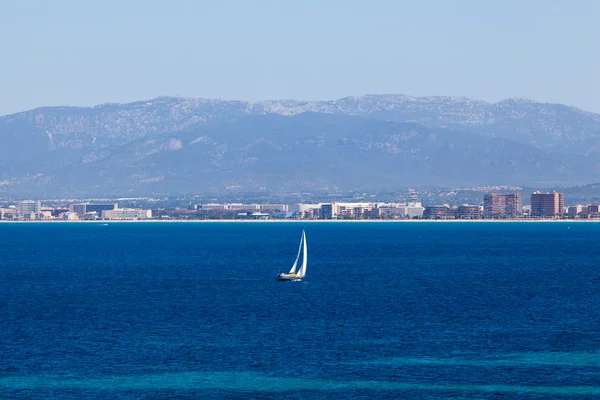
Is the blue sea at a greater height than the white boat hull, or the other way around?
the white boat hull

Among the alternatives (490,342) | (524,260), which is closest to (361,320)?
(490,342)

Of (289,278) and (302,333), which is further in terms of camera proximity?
(289,278)

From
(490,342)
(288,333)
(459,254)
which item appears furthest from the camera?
(459,254)

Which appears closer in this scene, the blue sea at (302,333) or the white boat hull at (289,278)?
the blue sea at (302,333)

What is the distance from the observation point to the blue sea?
51.8m

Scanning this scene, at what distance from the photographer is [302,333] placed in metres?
66.8

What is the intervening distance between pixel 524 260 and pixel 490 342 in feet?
258

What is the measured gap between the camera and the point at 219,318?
74.3m

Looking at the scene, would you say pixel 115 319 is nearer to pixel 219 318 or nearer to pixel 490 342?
pixel 219 318

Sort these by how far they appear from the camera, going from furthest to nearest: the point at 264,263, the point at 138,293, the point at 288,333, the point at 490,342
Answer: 1. the point at 264,263
2. the point at 138,293
3. the point at 288,333
4. the point at 490,342

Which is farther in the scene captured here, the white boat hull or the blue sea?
the white boat hull

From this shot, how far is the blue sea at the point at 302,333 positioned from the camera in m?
51.8

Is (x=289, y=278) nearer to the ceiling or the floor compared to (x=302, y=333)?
nearer to the ceiling

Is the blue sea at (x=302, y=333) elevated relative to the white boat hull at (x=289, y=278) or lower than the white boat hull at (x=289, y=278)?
lower
